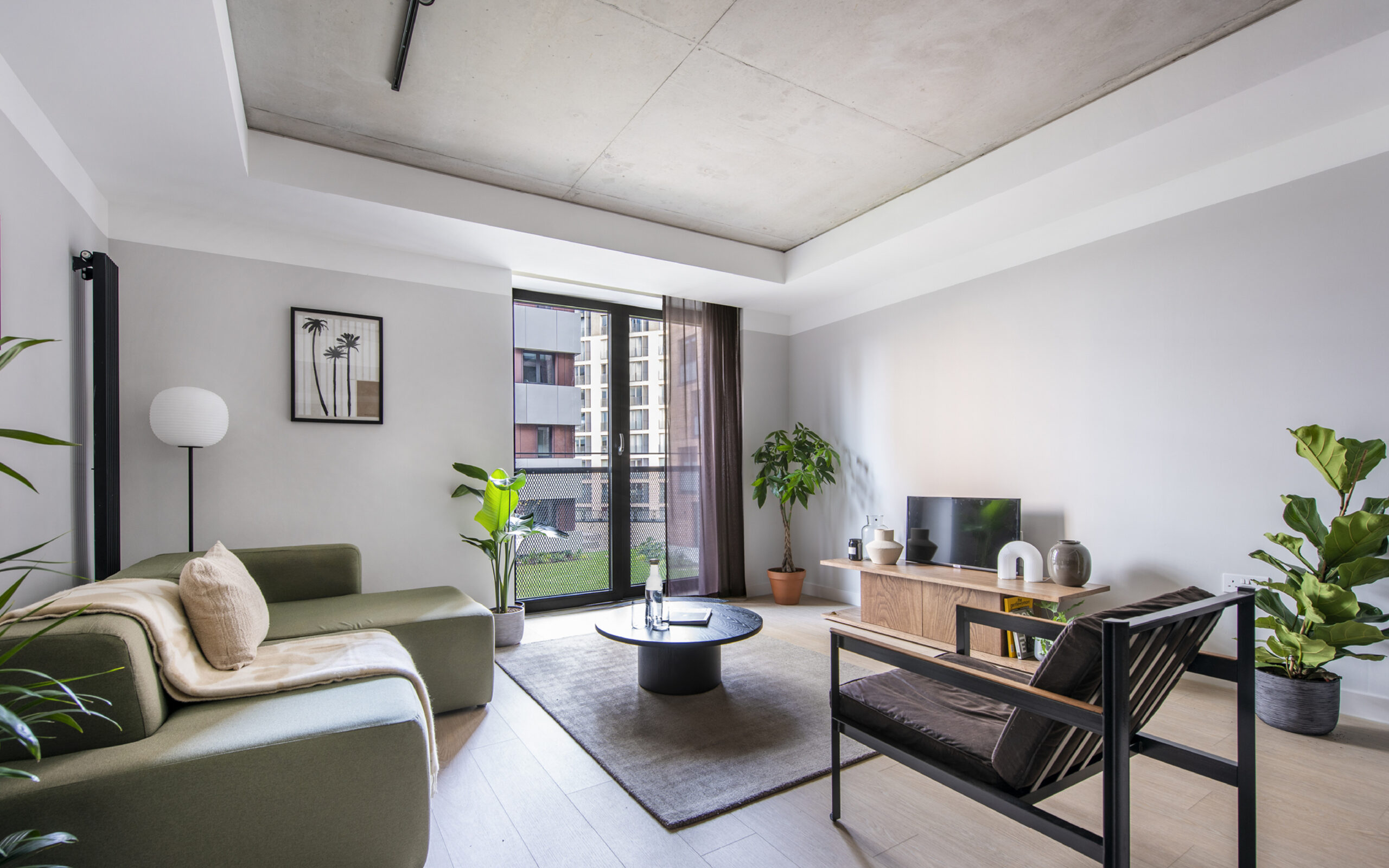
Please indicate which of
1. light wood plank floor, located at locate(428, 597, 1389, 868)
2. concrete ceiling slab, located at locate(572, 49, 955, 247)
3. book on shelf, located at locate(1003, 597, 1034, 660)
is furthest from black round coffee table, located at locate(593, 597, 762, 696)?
concrete ceiling slab, located at locate(572, 49, 955, 247)

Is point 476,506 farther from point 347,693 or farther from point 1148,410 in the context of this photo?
point 1148,410

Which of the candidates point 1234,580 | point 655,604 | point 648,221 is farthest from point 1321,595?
point 648,221

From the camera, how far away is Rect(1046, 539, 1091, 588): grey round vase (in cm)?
354

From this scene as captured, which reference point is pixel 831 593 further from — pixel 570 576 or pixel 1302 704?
pixel 1302 704

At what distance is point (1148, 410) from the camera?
3.48m

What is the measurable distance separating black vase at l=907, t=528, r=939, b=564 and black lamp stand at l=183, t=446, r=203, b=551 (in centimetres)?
422

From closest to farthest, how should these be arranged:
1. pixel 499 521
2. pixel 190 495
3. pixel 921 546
→ pixel 190 495
pixel 499 521
pixel 921 546

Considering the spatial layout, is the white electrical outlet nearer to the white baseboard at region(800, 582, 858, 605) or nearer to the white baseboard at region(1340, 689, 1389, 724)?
the white baseboard at region(1340, 689, 1389, 724)

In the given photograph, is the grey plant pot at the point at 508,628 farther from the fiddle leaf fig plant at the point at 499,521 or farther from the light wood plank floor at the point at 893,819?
the light wood plank floor at the point at 893,819

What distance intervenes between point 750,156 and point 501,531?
2631 mm

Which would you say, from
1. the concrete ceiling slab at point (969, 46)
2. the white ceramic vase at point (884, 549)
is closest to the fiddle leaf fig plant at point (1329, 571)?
the concrete ceiling slab at point (969, 46)

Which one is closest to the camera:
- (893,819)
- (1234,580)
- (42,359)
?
(893,819)

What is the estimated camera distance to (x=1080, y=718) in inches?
58.3

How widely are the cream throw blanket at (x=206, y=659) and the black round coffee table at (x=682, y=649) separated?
98 cm
